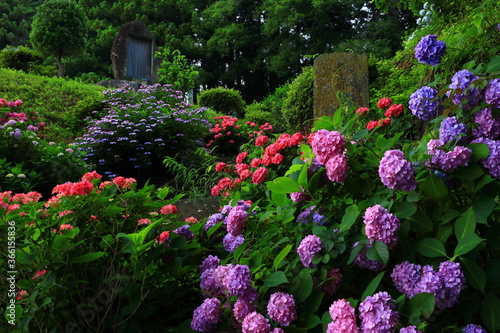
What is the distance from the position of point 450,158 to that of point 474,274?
324 millimetres

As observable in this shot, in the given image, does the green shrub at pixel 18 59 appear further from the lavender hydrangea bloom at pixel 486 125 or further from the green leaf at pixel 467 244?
the green leaf at pixel 467 244

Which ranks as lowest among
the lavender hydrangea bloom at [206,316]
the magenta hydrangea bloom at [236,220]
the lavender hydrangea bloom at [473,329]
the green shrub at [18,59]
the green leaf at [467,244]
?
the green shrub at [18,59]

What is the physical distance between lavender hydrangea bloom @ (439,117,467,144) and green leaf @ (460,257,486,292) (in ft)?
1.20

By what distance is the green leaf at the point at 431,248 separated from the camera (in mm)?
1181

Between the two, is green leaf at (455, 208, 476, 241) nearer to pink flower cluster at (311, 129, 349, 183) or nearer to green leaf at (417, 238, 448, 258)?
green leaf at (417, 238, 448, 258)

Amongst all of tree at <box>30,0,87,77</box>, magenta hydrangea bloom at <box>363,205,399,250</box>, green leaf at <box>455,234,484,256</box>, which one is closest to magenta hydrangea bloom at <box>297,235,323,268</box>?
magenta hydrangea bloom at <box>363,205,399,250</box>

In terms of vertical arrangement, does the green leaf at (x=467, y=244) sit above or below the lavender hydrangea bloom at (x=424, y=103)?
below

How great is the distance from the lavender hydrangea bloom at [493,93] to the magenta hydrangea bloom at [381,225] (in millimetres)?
490

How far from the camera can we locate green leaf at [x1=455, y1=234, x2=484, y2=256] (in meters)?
1.11

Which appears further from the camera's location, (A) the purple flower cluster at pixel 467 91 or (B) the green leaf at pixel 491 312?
(A) the purple flower cluster at pixel 467 91

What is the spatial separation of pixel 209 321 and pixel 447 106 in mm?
1011

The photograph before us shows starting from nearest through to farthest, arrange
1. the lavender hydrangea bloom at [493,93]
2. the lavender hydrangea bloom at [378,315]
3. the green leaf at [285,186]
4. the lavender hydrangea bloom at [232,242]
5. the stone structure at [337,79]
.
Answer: the lavender hydrangea bloom at [378,315], the lavender hydrangea bloom at [493,93], the green leaf at [285,186], the lavender hydrangea bloom at [232,242], the stone structure at [337,79]

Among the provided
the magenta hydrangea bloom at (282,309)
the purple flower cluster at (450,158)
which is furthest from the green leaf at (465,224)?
the magenta hydrangea bloom at (282,309)

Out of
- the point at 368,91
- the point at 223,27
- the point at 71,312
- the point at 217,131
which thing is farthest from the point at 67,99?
the point at 223,27
